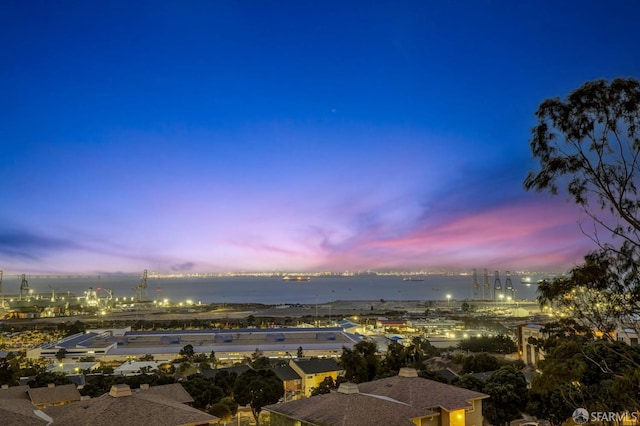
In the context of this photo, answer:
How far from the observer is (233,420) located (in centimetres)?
1611

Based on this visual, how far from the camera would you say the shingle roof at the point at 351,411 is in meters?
9.39

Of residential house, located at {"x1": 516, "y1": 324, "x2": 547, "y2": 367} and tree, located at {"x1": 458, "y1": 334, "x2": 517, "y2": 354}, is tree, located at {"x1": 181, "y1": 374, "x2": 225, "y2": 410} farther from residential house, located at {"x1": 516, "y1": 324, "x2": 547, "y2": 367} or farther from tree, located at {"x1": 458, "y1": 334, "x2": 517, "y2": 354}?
tree, located at {"x1": 458, "y1": 334, "x2": 517, "y2": 354}

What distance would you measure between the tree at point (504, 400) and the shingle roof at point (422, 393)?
2.27 m

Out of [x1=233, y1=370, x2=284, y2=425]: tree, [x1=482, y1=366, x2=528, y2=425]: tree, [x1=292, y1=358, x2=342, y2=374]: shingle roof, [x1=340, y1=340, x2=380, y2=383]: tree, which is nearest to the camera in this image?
[x1=482, y1=366, x2=528, y2=425]: tree

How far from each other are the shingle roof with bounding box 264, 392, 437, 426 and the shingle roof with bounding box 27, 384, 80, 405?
25.8ft

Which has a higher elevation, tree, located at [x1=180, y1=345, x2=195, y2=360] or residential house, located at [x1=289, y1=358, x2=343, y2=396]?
residential house, located at [x1=289, y1=358, x2=343, y2=396]

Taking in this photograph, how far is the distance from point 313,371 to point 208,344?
49.6 ft

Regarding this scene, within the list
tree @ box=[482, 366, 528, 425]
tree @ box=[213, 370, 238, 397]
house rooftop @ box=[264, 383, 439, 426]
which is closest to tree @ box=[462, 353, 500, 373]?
tree @ box=[482, 366, 528, 425]

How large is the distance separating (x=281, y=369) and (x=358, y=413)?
12.0 m

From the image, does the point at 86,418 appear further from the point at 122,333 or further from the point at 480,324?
the point at 480,324

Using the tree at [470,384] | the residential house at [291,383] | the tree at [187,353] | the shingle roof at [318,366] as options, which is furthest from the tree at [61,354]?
the tree at [470,384]

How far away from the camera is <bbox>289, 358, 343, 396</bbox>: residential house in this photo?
20.2 m

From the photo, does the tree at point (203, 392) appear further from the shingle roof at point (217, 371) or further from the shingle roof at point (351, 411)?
the shingle roof at point (351, 411)

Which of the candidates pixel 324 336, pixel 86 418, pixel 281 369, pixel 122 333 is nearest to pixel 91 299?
pixel 122 333
